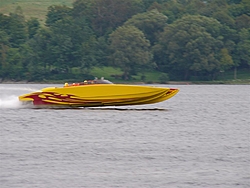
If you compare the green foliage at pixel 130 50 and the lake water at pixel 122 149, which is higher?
the green foliage at pixel 130 50

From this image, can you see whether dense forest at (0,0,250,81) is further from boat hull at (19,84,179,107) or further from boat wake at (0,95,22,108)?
boat hull at (19,84,179,107)

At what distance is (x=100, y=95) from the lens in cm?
4091

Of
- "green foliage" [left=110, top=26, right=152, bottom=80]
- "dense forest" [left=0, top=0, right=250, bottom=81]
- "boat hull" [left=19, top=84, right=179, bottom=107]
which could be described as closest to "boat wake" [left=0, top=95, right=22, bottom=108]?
"boat hull" [left=19, top=84, right=179, bottom=107]

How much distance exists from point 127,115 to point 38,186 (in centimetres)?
2131

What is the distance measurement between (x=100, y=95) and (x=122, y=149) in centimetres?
1222

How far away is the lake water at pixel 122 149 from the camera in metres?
23.3

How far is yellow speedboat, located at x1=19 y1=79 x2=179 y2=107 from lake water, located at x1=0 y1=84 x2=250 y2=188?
0.87 m

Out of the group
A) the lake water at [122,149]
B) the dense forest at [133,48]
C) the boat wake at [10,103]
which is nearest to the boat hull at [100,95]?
the lake water at [122,149]

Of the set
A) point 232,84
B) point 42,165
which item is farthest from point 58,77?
point 42,165

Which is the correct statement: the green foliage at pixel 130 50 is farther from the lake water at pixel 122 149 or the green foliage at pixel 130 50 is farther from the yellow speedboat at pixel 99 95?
the yellow speedboat at pixel 99 95

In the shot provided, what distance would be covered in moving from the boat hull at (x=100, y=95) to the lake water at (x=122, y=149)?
863 millimetres

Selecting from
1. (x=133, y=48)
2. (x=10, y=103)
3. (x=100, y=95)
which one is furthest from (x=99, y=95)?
(x=133, y=48)

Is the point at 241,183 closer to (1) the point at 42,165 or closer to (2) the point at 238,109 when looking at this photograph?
(1) the point at 42,165

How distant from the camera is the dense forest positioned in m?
118
